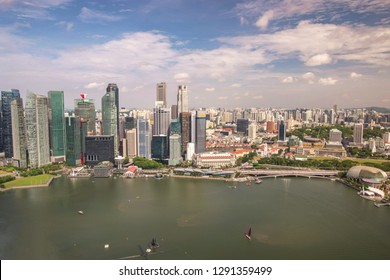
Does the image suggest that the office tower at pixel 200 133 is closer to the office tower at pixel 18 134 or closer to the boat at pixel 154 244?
the office tower at pixel 18 134

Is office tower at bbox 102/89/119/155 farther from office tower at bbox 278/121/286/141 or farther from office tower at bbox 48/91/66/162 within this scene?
office tower at bbox 278/121/286/141

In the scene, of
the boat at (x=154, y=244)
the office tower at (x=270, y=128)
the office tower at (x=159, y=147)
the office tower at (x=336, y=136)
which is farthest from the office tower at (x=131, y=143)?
the office tower at (x=270, y=128)

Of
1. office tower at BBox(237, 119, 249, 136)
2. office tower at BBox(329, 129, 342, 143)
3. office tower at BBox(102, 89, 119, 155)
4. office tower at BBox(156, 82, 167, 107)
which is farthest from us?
office tower at BBox(237, 119, 249, 136)

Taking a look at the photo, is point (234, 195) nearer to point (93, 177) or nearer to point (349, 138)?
point (93, 177)

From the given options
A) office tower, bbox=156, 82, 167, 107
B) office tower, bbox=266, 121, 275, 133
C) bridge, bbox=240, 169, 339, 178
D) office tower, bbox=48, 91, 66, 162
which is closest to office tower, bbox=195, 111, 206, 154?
bridge, bbox=240, 169, 339, 178

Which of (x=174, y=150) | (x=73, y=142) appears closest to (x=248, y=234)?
(x=174, y=150)

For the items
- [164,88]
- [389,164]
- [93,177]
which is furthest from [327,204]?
[164,88]
